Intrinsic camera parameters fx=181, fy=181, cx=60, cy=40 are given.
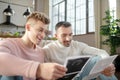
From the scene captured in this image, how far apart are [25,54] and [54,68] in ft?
2.27

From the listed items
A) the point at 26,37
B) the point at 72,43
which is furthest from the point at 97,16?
the point at 26,37

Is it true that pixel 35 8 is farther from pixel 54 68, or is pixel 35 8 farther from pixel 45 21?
pixel 54 68

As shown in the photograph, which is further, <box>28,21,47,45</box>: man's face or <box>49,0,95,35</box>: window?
<box>49,0,95,35</box>: window

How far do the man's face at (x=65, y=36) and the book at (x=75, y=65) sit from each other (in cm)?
50

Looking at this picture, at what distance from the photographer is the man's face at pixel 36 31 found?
1.05 m

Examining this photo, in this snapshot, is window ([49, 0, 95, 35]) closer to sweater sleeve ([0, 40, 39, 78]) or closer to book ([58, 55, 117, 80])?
book ([58, 55, 117, 80])

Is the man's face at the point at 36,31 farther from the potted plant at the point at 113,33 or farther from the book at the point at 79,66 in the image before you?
the potted plant at the point at 113,33

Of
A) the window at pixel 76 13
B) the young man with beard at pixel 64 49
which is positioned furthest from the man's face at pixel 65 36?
the window at pixel 76 13

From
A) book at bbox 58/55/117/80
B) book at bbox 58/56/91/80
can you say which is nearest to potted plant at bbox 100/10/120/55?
book at bbox 58/55/117/80

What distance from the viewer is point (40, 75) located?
0.45 metres

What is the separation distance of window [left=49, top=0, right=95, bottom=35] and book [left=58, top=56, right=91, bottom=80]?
3483mm

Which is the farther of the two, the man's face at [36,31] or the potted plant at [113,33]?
the potted plant at [113,33]

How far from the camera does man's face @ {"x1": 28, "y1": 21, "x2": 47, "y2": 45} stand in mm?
1049

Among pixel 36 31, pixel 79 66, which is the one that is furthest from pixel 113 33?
pixel 36 31
